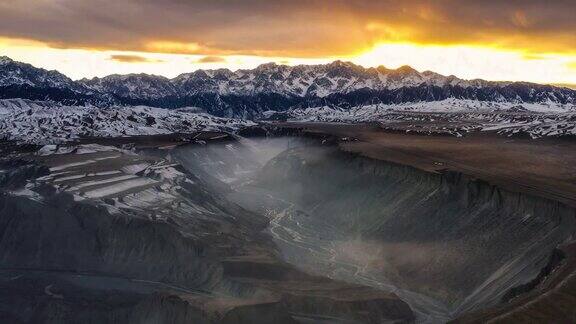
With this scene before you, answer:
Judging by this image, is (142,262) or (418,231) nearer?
(142,262)

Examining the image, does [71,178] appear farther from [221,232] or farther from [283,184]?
[283,184]

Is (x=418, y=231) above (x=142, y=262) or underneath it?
above

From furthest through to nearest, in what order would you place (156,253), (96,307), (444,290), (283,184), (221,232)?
(283,184) < (221,232) < (156,253) < (444,290) < (96,307)

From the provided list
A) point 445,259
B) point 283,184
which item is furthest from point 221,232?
point 283,184

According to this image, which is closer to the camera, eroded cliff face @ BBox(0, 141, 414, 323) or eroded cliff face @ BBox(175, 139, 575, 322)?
eroded cliff face @ BBox(0, 141, 414, 323)

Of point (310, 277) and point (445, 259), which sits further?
point (445, 259)

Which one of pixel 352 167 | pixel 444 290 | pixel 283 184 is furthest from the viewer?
pixel 283 184

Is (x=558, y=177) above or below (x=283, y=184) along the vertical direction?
above

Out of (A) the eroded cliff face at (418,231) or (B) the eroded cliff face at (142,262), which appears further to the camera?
(A) the eroded cliff face at (418,231)
